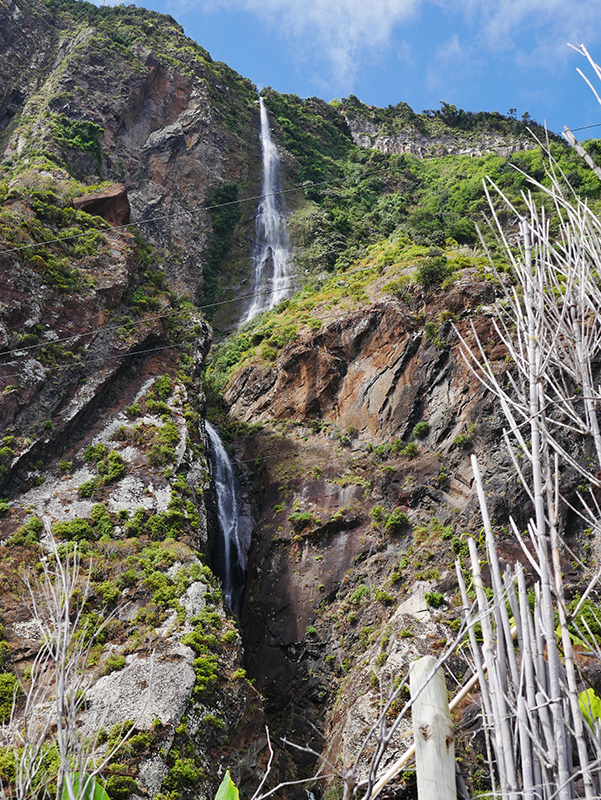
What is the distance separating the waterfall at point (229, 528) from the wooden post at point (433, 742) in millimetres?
17846

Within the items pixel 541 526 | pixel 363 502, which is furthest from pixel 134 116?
pixel 541 526

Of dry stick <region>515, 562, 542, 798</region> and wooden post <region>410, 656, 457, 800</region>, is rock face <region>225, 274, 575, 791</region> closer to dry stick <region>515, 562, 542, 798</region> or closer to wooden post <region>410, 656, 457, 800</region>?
wooden post <region>410, 656, 457, 800</region>

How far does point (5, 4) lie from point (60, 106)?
19665 mm

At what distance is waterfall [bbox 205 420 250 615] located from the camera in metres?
20.9

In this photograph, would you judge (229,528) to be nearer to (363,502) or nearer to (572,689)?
(363,502)

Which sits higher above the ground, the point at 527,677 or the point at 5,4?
the point at 5,4

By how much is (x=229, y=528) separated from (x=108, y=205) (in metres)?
16.7

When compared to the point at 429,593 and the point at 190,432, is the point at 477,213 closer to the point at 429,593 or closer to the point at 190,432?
the point at 190,432

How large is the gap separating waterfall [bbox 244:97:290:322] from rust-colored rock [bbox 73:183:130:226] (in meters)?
13.6

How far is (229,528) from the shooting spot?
22.8 metres

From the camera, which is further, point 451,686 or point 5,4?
point 5,4

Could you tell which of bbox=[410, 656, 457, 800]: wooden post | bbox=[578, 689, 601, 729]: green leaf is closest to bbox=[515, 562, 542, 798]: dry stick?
bbox=[578, 689, 601, 729]: green leaf

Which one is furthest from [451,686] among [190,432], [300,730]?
[190,432]

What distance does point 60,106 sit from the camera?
143 ft
